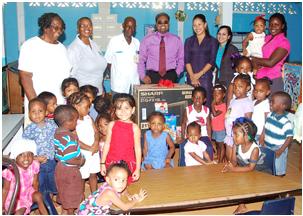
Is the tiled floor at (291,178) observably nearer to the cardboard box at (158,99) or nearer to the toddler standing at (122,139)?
the toddler standing at (122,139)

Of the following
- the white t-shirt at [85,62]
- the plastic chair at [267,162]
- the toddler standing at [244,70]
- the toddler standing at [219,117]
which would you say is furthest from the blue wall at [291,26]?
the plastic chair at [267,162]

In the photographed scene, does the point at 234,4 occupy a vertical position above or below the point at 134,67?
above

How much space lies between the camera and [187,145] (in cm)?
396

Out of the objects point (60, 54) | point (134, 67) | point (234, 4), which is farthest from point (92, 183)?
point (234, 4)

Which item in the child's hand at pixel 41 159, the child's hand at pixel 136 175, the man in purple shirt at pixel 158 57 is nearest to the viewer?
the child's hand at pixel 136 175

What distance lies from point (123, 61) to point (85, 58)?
0.96 m

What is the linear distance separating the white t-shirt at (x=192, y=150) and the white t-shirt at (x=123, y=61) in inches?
84.7

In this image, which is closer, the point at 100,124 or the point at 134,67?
the point at 100,124

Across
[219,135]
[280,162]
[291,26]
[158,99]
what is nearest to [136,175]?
[280,162]

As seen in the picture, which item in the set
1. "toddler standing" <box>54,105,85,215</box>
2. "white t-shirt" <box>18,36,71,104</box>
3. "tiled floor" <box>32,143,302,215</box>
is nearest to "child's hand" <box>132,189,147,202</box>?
"tiled floor" <box>32,143,302,215</box>

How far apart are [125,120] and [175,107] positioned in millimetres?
1667

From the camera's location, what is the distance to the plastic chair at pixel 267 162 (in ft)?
11.1

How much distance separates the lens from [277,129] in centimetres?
389

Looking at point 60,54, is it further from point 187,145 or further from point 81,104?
point 187,145
